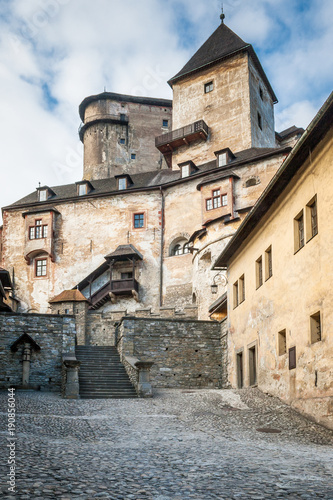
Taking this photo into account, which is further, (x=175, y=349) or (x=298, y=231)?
(x=175, y=349)

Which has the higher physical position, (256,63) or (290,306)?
(256,63)

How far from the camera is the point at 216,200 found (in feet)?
127

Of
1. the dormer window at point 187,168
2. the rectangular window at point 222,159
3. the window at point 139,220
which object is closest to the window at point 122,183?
the window at point 139,220

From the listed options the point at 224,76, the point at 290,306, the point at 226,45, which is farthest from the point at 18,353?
the point at 226,45

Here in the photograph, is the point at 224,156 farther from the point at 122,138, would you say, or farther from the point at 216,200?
the point at 122,138

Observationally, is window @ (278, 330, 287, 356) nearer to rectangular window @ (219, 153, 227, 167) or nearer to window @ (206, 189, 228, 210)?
window @ (206, 189, 228, 210)

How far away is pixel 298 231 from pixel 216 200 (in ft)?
79.2

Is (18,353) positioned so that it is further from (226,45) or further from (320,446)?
(226,45)

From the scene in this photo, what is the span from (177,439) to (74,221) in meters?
36.4

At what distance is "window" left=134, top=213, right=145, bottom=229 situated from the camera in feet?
143

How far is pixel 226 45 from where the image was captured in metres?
48.1

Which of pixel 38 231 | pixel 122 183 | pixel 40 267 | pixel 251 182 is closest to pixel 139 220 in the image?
pixel 122 183

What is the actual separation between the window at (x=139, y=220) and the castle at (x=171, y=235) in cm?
10

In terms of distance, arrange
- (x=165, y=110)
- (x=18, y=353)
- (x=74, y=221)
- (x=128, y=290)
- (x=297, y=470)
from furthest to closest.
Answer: (x=165, y=110)
(x=74, y=221)
(x=128, y=290)
(x=18, y=353)
(x=297, y=470)
